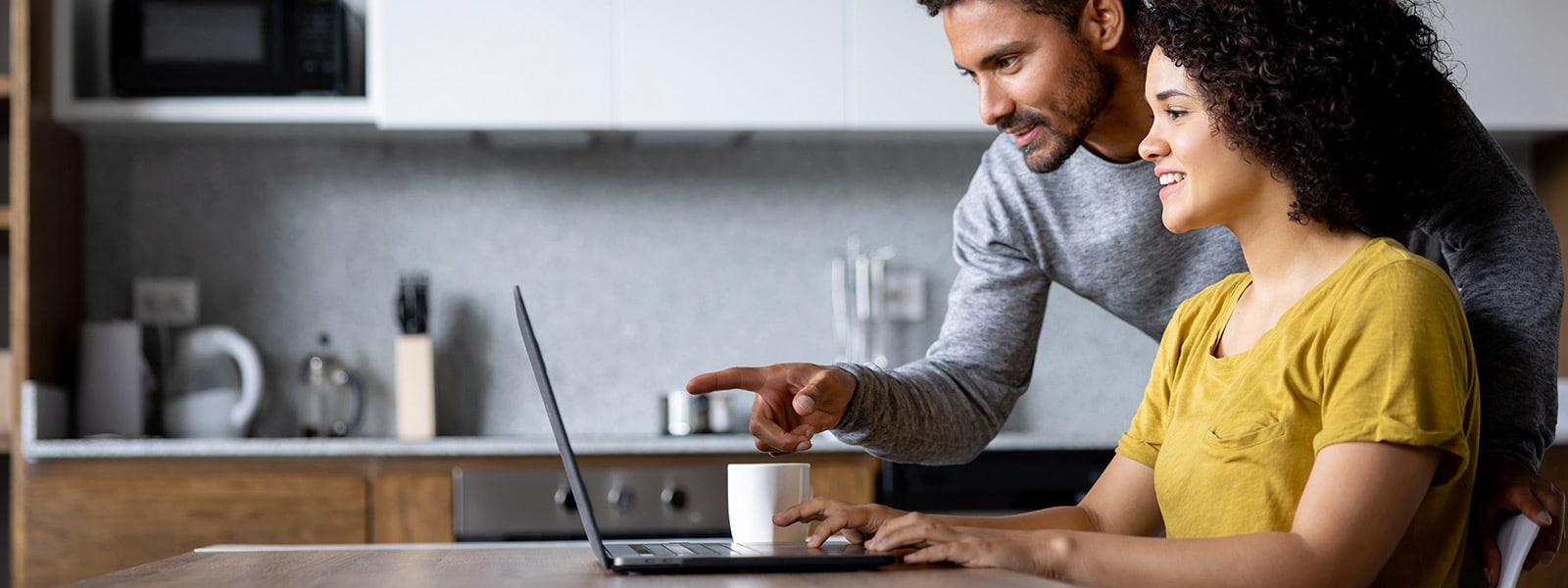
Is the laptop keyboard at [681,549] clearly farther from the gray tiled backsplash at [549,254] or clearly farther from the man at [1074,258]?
the gray tiled backsplash at [549,254]

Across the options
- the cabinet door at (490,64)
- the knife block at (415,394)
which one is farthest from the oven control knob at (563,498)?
the cabinet door at (490,64)

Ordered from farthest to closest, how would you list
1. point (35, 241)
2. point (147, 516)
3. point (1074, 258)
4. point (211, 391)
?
point (211, 391) → point (35, 241) → point (147, 516) → point (1074, 258)

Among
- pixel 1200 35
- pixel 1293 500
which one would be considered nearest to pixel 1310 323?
pixel 1293 500

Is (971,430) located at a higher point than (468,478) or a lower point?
higher

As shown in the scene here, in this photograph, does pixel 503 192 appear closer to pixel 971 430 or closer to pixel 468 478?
pixel 468 478

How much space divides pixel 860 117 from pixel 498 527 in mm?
1081

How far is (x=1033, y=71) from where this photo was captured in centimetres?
165

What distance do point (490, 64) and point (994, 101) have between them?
57.9 inches

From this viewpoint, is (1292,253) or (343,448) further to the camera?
(343,448)

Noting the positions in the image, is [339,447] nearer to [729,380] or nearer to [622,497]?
[622,497]

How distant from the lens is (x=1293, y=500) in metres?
1.11

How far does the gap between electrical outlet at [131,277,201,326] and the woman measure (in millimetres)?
2432

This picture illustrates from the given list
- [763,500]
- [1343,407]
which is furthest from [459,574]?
[1343,407]

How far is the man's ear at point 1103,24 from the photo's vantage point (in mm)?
1651
